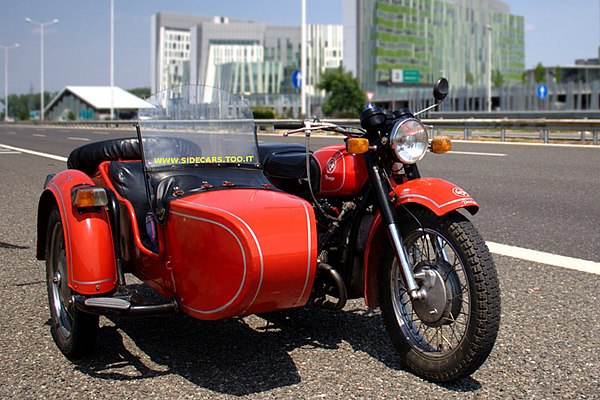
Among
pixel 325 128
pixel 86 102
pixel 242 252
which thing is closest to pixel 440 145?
pixel 325 128

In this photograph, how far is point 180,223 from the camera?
333 cm

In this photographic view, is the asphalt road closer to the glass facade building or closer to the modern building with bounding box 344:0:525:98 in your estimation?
Answer: the modern building with bounding box 344:0:525:98

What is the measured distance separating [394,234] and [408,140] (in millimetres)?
406

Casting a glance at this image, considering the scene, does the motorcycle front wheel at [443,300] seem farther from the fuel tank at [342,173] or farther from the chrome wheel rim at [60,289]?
the chrome wheel rim at [60,289]

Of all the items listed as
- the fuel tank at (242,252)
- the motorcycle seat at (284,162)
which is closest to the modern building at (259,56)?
the motorcycle seat at (284,162)

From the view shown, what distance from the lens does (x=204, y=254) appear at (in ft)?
10.5

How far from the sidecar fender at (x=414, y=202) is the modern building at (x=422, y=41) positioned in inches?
4073

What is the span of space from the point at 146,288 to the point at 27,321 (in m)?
0.99

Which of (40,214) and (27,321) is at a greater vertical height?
(40,214)

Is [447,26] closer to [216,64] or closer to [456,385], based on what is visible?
[216,64]

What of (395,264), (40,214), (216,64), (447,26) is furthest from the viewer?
(216,64)

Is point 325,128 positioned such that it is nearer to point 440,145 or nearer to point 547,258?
point 440,145

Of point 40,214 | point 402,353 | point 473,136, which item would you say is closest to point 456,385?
point 402,353

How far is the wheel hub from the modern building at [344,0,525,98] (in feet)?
340
